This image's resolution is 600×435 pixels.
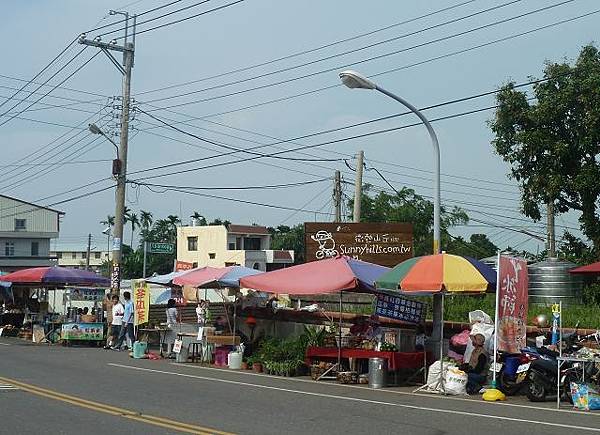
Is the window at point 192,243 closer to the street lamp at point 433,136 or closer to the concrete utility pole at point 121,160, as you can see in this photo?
the concrete utility pole at point 121,160

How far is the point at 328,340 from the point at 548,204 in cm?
1127

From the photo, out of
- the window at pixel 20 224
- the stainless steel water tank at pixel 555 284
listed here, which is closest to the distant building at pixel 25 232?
the window at pixel 20 224

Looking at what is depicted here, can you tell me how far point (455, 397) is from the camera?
15.1 meters

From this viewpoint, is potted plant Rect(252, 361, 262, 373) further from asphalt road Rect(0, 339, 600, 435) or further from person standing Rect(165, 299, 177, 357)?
person standing Rect(165, 299, 177, 357)

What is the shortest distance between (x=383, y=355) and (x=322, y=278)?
2.12m

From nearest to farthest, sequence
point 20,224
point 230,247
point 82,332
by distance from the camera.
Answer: point 82,332 < point 230,247 < point 20,224

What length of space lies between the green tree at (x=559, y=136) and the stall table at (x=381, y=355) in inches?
393

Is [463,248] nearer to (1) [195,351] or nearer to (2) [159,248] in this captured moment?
(2) [159,248]

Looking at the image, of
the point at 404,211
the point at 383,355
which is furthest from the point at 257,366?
the point at 404,211

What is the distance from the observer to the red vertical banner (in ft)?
49.2

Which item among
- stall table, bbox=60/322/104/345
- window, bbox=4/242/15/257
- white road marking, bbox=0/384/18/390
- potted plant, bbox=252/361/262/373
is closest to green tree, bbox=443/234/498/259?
stall table, bbox=60/322/104/345

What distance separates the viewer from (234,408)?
1240cm

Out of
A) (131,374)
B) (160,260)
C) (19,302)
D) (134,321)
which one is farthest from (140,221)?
(131,374)

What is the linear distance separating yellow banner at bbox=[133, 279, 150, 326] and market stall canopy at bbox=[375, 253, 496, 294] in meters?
11.1
